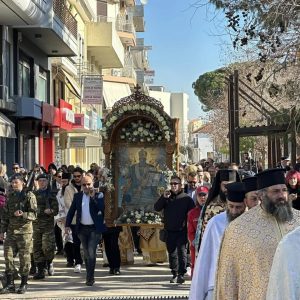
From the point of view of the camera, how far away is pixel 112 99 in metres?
50.5

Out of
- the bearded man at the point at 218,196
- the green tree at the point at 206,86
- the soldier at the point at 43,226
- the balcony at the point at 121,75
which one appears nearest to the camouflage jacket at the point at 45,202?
the soldier at the point at 43,226

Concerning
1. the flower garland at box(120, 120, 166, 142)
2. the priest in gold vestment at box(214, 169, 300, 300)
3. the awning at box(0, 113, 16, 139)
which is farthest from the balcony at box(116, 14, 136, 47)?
the priest in gold vestment at box(214, 169, 300, 300)

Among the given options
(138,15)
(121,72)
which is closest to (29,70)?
(121,72)

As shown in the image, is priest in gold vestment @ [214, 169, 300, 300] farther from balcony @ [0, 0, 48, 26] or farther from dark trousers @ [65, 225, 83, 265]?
balcony @ [0, 0, 48, 26]

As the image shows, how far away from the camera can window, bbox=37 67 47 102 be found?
99.1 ft

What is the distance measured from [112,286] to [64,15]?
18.2 m

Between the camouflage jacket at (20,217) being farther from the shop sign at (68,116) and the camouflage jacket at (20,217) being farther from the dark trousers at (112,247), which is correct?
the shop sign at (68,116)

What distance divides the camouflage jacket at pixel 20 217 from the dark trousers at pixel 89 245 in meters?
1.15

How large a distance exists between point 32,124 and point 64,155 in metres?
12.1

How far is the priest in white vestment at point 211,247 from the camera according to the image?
5699 millimetres

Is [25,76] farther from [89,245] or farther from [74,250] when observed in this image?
[89,245]

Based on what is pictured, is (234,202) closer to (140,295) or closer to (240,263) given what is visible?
(240,263)

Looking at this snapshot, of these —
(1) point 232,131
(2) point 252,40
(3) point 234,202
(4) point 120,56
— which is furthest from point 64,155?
(3) point 234,202

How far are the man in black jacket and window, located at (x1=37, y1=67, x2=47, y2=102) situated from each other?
19070 millimetres
